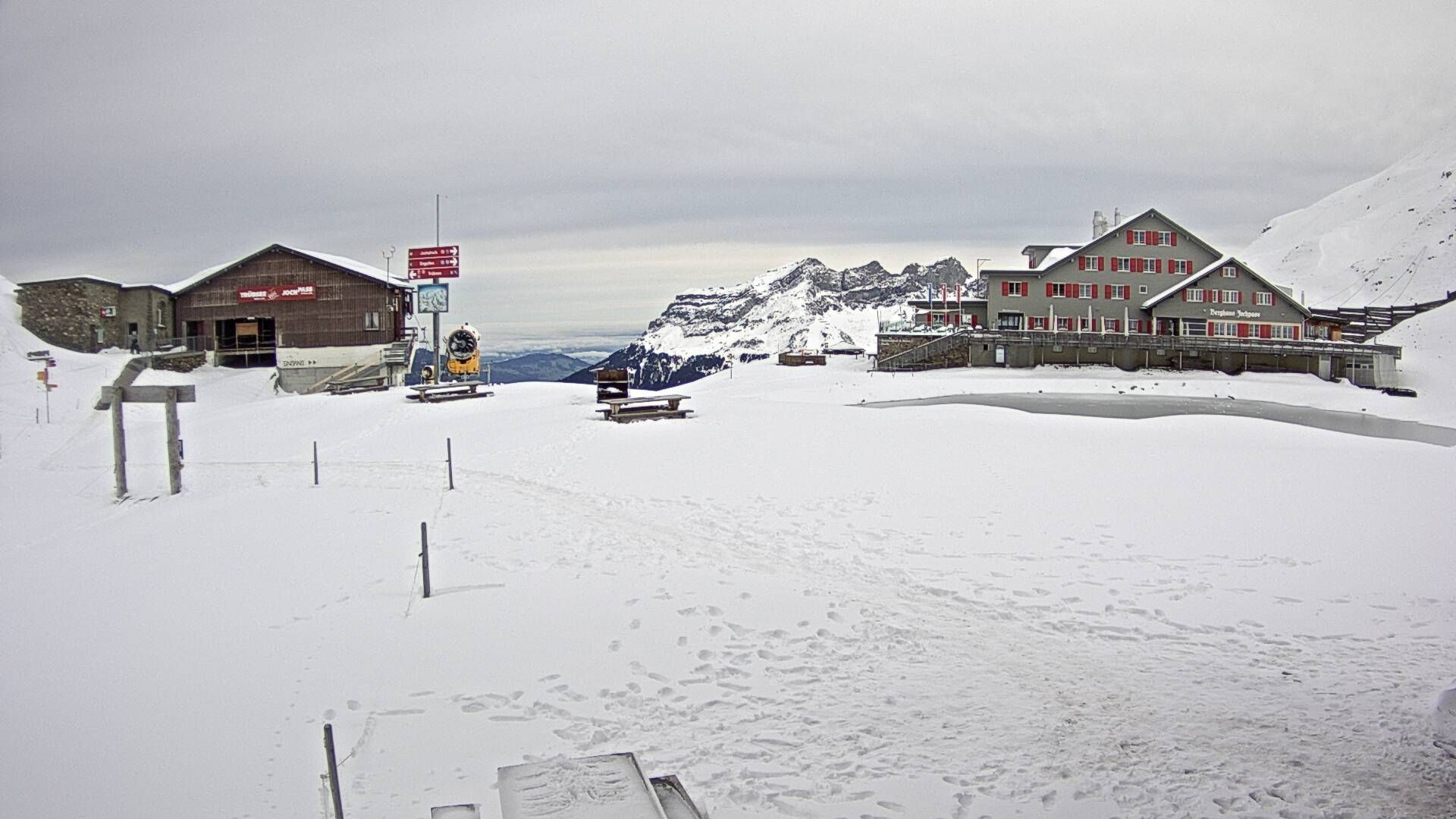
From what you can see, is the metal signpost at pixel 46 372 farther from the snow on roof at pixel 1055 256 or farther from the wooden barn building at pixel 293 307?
the snow on roof at pixel 1055 256

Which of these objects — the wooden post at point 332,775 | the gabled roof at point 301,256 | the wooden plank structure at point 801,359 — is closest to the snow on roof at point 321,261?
the gabled roof at point 301,256

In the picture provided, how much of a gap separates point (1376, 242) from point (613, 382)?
98128mm

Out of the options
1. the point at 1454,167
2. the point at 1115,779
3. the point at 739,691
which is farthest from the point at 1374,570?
the point at 1454,167

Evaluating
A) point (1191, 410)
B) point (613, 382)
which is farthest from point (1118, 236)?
point (613, 382)

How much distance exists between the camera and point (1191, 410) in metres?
32.4

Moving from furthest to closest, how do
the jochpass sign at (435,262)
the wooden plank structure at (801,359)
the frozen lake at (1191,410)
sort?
the wooden plank structure at (801,359) → the jochpass sign at (435,262) → the frozen lake at (1191,410)

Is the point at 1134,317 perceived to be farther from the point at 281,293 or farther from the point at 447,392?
the point at 281,293

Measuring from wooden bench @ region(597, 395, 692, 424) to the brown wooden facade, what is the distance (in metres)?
28.8

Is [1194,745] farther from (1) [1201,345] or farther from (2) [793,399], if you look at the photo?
(1) [1201,345]

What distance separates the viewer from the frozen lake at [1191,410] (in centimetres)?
2747

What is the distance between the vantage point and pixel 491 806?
19.2 feet

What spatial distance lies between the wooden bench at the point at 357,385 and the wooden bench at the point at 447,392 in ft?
16.8

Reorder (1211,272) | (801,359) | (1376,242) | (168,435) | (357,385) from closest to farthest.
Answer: (168,435) → (357,385) → (1211,272) → (801,359) → (1376,242)

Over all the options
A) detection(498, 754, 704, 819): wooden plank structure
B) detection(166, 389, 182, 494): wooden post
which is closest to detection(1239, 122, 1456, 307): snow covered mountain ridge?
detection(166, 389, 182, 494): wooden post
